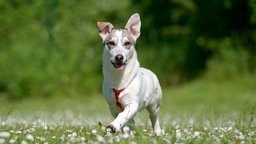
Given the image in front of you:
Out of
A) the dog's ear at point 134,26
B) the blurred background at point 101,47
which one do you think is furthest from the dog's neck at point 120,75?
the blurred background at point 101,47

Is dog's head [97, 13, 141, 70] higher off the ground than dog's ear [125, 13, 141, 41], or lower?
lower

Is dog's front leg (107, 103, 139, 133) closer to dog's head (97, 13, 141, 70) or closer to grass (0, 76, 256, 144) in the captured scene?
grass (0, 76, 256, 144)

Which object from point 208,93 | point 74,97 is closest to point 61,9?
point 74,97

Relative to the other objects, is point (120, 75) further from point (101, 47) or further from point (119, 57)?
point (101, 47)

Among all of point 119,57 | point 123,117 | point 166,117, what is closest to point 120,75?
point 119,57

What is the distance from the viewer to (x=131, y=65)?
26.7 ft

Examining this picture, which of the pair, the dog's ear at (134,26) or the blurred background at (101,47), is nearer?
the dog's ear at (134,26)

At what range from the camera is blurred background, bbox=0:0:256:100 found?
86.5 ft

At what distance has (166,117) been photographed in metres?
13.9

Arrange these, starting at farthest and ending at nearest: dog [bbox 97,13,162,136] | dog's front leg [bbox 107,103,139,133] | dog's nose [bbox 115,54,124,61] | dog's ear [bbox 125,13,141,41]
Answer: dog's ear [bbox 125,13,141,41] < dog [bbox 97,13,162,136] < dog's nose [bbox 115,54,124,61] < dog's front leg [bbox 107,103,139,133]

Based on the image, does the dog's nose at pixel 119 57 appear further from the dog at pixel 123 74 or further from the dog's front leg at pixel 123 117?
the dog's front leg at pixel 123 117

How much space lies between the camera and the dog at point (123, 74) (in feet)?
25.6

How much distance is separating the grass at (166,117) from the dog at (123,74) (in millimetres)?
318

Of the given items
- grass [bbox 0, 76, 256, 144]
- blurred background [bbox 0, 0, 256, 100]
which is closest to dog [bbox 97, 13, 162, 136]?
grass [bbox 0, 76, 256, 144]
